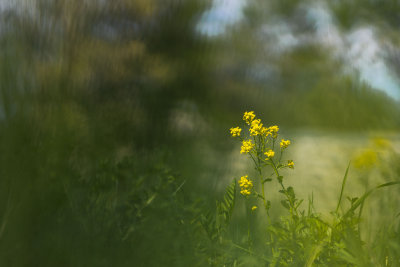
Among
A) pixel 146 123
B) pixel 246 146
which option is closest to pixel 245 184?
pixel 246 146

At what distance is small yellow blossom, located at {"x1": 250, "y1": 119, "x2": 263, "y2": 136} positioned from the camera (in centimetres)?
67

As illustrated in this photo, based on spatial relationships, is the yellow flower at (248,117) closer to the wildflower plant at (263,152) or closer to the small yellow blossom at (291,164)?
the wildflower plant at (263,152)

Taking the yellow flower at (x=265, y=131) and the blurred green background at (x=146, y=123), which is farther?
the yellow flower at (x=265, y=131)

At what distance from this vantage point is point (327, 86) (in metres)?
0.61

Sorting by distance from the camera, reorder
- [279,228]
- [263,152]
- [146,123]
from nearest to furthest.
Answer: [146,123], [279,228], [263,152]

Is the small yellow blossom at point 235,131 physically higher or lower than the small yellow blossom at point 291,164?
higher

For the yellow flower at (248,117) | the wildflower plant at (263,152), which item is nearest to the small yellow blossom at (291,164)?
the wildflower plant at (263,152)

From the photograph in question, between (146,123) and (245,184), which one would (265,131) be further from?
(146,123)

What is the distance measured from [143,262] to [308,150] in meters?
0.41

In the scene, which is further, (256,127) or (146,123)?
(256,127)

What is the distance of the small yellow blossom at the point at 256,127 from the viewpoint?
668mm

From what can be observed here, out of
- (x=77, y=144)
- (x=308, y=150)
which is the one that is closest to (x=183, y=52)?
(x=77, y=144)

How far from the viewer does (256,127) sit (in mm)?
682

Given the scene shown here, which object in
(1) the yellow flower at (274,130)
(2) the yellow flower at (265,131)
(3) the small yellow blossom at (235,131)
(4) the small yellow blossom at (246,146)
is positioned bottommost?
(4) the small yellow blossom at (246,146)
